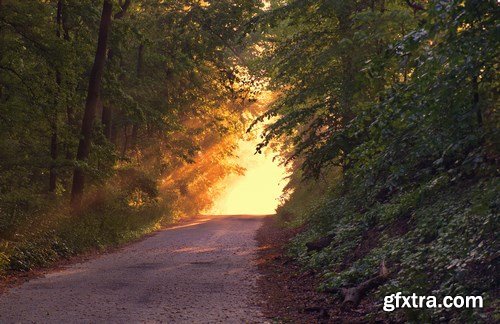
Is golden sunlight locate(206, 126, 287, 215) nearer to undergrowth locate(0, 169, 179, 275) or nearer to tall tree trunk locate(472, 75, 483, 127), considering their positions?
undergrowth locate(0, 169, 179, 275)

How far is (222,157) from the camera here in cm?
4488

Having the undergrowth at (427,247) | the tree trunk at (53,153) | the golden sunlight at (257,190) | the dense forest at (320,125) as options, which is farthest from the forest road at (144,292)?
the golden sunlight at (257,190)

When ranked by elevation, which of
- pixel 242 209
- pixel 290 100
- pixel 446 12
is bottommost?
pixel 446 12

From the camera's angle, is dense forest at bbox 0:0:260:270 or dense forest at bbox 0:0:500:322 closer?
dense forest at bbox 0:0:500:322

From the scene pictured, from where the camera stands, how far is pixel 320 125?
1744cm

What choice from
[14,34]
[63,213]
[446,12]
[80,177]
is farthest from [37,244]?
[446,12]

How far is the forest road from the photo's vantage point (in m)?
8.55

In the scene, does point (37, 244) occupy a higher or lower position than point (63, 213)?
lower

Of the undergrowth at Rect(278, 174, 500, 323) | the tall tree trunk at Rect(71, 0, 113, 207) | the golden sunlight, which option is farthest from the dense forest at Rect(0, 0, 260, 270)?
the golden sunlight

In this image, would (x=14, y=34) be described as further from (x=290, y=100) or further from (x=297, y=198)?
(x=297, y=198)

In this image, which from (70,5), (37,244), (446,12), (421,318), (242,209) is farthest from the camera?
(242,209)

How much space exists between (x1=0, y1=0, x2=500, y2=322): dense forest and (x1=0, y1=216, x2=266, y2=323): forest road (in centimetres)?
153

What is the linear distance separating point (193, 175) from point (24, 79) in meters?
31.3

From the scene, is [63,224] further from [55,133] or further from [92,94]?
[92,94]
